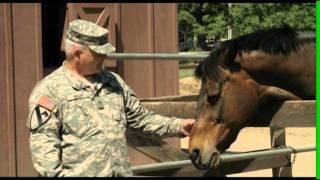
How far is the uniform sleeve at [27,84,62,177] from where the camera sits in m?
2.73

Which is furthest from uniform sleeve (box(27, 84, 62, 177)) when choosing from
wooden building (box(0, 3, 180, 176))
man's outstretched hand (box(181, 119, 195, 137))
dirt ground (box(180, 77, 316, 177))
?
dirt ground (box(180, 77, 316, 177))

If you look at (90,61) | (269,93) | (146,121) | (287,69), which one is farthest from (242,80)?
(90,61)

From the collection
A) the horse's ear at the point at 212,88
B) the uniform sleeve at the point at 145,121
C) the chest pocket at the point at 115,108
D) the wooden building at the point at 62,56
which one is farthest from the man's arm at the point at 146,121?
the wooden building at the point at 62,56

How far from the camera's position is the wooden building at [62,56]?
520 centimetres

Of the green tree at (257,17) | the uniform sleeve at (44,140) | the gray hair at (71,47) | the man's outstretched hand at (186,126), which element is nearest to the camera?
the uniform sleeve at (44,140)

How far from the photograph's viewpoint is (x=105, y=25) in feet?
19.0

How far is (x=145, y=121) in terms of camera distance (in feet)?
10.6

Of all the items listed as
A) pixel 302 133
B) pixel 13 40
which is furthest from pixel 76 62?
pixel 302 133

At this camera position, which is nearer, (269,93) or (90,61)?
(90,61)

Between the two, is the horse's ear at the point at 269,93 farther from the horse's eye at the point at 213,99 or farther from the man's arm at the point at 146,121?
the man's arm at the point at 146,121

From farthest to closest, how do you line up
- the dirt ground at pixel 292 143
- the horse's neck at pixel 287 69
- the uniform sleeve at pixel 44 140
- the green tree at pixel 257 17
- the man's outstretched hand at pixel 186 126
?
1. the green tree at pixel 257 17
2. the dirt ground at pixel 292 143
3. the horse's neck at pixel 287 69
4. the man's outstretched hand at pixel 186 126
5. the uniform sleeve at pixel 44 140

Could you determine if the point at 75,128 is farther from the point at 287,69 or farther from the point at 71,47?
the point at 287,69

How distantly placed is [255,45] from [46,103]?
1353mm

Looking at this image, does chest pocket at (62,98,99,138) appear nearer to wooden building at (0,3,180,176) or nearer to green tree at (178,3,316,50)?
wooden building at (0,3,180,176)
